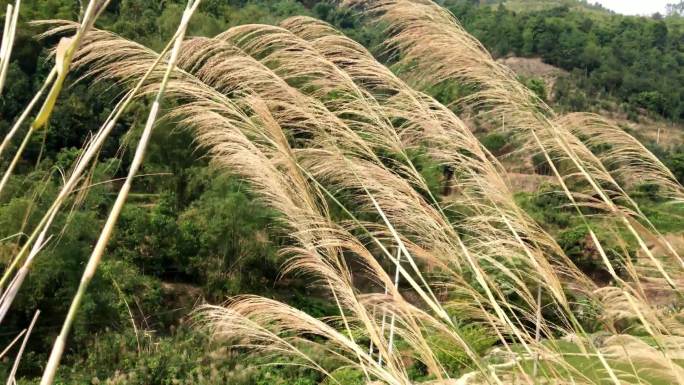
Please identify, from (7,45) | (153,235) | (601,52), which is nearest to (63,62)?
(7,45)

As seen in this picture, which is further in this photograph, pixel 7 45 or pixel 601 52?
pixel 601 52

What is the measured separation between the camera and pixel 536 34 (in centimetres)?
4416

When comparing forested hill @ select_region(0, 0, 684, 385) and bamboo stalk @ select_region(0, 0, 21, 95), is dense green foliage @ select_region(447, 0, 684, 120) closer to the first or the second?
forested hill @ select_region(0, 0, 684, 385)

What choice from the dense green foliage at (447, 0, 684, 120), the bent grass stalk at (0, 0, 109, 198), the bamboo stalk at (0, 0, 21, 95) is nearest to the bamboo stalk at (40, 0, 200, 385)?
the bent grass stalk at (0, 0, 109, 198)

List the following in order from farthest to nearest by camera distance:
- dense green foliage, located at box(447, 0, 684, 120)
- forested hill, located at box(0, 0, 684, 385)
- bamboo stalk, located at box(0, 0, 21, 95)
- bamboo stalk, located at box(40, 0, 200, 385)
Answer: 1. dense green foliage, located at box(447, 0, 684, 120)
2. forested hill, located at box(0, 0, 684, 385)
3. bamboo stalk, located at box(0, 0, 21, 95)
4. bamboo stalk, located at box(40, 0, 200, 385)

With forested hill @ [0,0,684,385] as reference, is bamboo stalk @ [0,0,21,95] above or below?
above

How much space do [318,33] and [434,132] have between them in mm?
508

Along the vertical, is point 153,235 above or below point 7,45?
below

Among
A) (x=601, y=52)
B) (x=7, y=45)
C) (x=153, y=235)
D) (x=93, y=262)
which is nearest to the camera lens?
(x=93, y=262)

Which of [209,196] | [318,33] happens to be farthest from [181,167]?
[318,33]

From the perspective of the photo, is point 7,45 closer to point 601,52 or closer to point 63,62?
point 63,62

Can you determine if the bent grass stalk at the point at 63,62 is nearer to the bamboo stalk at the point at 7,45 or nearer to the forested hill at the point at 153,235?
the bamboo stalk at the point at 7,45

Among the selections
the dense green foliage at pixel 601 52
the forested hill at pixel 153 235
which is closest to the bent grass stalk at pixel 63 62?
the forested hill at pixel 153 235

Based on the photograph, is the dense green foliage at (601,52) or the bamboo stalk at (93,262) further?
the dense green foliage at (601,52)
